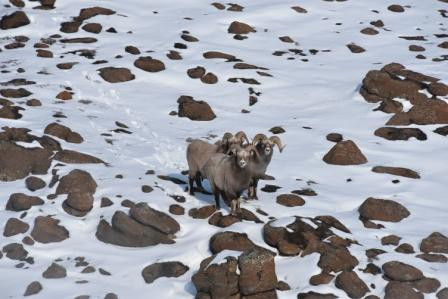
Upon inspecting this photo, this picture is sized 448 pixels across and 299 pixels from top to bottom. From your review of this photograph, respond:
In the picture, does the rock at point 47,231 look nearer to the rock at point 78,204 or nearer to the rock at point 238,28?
the rock at point 78,204

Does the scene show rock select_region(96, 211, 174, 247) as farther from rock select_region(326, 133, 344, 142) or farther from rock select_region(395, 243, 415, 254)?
rock select_region(326, 133, 344, 142)

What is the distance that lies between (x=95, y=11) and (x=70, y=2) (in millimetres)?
1924

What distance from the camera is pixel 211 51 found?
1009 inches

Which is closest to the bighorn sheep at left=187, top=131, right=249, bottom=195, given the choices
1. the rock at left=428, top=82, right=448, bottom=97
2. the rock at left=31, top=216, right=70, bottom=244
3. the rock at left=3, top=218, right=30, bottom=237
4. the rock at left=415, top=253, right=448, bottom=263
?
the rock at left=31, top=216, right=70, bottom=244

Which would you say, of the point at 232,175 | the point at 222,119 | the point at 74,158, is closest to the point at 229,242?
the point at 232,175

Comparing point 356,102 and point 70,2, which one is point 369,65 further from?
point 70,2

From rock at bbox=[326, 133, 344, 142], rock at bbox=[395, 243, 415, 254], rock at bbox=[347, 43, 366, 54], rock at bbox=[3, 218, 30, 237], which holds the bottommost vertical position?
rock at bbox=[347, 43, 366, 54]

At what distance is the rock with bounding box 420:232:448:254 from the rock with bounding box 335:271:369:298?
1920mm

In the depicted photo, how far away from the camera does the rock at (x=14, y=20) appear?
89.6ft

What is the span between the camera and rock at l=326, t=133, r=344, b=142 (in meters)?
18.9

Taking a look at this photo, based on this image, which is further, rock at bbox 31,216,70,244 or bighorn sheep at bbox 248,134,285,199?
bighorn sheep at bbox 248,134,285,199

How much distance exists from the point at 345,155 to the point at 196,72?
783cm

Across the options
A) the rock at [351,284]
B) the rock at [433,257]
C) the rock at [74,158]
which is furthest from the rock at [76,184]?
the rock at [433,257]

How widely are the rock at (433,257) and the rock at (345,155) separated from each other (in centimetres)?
490
